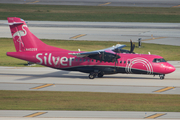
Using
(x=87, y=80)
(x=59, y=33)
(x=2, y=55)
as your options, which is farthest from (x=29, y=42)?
A: (x=59, y=33)

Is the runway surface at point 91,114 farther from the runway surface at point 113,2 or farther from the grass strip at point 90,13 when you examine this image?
the runway surface at point 113,2

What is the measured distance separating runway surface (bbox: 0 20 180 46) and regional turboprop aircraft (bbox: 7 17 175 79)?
23.3 meters

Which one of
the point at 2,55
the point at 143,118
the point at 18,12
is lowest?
the point at 143,118

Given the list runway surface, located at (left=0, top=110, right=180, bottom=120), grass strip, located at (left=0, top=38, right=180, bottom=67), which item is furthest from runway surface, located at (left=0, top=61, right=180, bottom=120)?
grass strip, located at (left=0, top=38, right=180, bottom=67)

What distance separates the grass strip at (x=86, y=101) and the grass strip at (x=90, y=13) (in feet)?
183

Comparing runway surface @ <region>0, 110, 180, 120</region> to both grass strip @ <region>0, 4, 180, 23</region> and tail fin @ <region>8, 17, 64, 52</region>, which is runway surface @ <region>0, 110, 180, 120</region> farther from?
grass strip @ <region>0, 4, 180, 23</region>

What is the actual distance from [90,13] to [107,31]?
2487cm

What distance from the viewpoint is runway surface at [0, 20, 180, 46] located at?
60500 millimetres

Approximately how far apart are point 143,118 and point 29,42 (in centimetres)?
1877

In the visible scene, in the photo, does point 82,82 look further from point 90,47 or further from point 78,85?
point 90,47

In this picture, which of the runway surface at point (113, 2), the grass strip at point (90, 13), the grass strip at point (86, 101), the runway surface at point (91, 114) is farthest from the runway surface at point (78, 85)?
the runway surface at point (113, 2)

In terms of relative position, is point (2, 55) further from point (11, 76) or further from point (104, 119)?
point (104, 119)

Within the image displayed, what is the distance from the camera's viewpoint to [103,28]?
69625 millimetres

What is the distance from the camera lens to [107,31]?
219 feet
